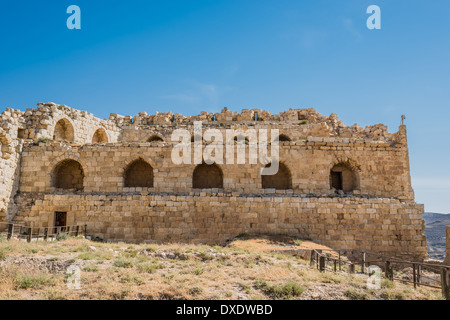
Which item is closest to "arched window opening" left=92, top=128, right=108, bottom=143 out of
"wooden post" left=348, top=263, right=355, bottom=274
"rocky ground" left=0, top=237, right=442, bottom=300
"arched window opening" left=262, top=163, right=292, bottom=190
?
"rocky ground" left=0, top=237, right=442, bottom=300

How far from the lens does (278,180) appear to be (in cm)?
1767

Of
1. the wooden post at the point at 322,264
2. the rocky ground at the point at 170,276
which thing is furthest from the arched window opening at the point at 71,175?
the wooden post at the point at 322,264

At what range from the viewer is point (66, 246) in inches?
455

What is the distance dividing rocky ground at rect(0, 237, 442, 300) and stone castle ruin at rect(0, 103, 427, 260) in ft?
10.4

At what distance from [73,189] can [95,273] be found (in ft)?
29.8

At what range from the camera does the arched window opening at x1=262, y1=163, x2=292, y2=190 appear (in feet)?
57.4

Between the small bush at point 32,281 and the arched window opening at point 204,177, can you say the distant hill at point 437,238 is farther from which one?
the small bush at point 32,281

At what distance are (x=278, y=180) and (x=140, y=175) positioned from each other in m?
7.68

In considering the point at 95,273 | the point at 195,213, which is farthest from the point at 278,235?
the point at 95,273

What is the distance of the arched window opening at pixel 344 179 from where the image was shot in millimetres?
17316

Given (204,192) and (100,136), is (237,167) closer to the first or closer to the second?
(204,192)

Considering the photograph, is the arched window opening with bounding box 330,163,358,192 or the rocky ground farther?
the arched window opening with bounding box 330,163,358,192

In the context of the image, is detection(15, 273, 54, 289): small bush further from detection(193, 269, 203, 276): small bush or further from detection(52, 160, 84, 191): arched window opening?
detection(52, 160, 84, 191): arched window opening
